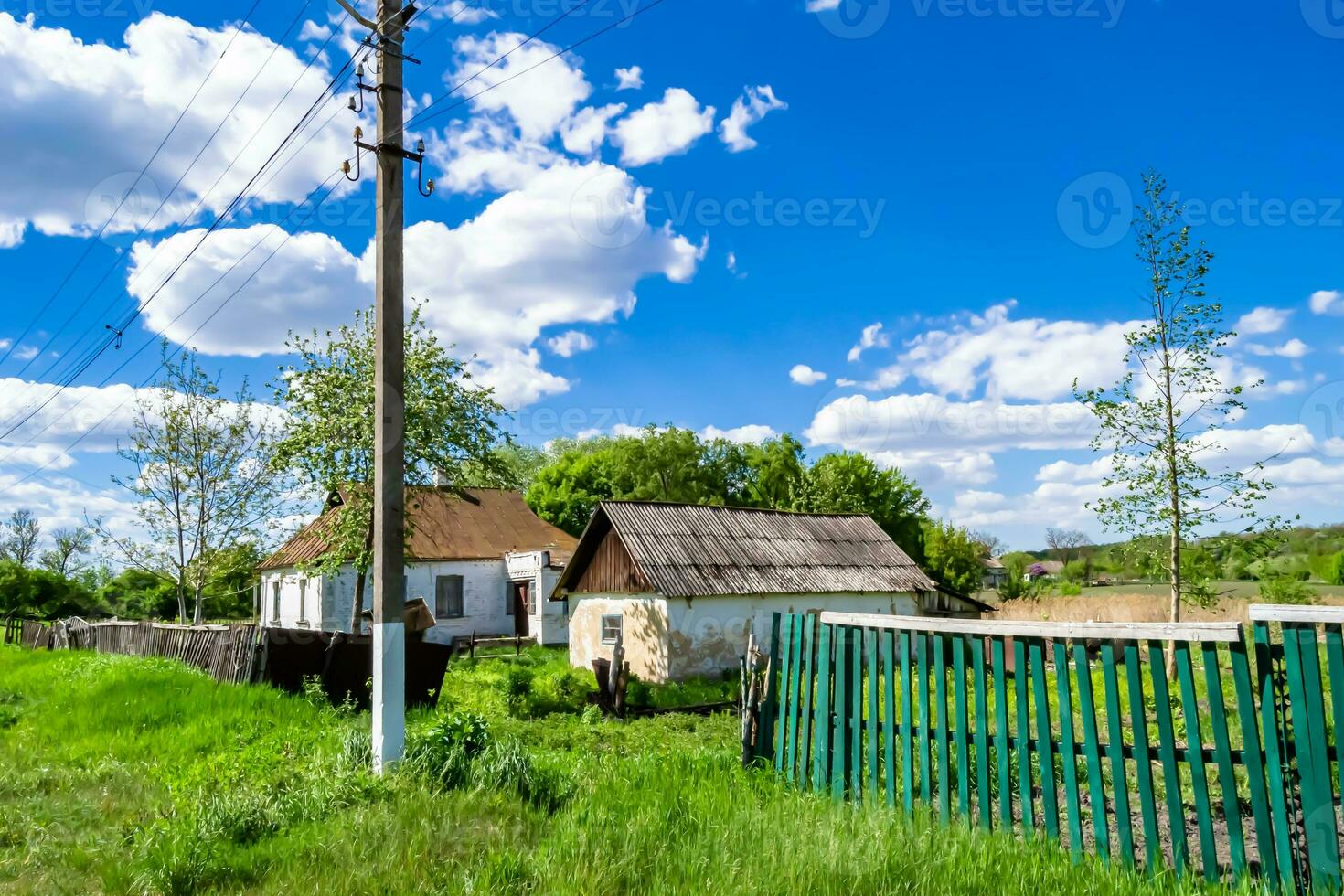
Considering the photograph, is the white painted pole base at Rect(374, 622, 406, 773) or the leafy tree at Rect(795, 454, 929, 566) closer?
the white painted pole base at Rect(374, 622, 406, 773)

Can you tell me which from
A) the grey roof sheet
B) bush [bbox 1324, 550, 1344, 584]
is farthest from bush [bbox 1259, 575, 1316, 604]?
bush [bbox 1324, 550, 1344, 584]

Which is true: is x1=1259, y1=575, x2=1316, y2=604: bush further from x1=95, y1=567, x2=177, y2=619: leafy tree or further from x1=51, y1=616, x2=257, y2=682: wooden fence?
x1=95, y1=567, x2=177, y2=619: leafy tree

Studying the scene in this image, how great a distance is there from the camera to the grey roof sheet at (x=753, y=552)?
21422 mm

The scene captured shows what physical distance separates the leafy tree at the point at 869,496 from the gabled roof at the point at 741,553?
15282 millimetres

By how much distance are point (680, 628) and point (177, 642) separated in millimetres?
10573

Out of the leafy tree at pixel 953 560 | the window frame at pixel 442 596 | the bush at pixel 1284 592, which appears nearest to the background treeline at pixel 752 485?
the leafy tree at pixel 953 560

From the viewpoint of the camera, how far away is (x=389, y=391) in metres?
8.64

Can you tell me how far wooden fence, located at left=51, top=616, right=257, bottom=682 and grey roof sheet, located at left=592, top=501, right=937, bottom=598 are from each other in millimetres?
8978

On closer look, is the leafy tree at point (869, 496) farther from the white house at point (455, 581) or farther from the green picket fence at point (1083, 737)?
the green picket fence at point (1083, 737)

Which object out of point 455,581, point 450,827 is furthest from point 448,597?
point 450,827

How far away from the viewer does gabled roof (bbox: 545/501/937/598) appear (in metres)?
21.4

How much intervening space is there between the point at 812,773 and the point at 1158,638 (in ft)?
10.1

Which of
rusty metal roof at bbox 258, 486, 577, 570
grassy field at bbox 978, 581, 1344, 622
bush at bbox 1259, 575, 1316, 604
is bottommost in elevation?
grassy field at bbox 978, 581, 1344, 622

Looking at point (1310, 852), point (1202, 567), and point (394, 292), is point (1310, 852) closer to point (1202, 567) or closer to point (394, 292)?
point (394, 292)
